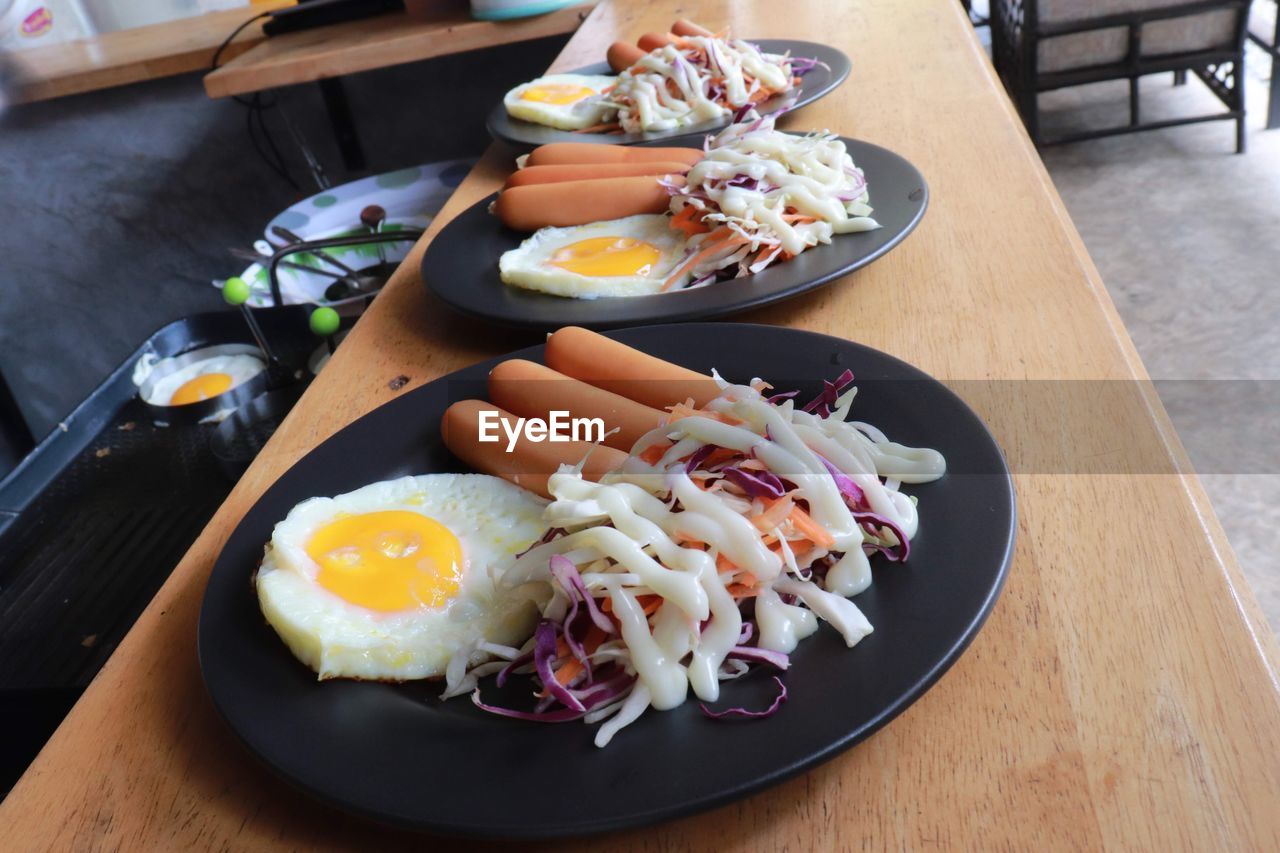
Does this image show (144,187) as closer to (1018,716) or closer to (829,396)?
(829,396)

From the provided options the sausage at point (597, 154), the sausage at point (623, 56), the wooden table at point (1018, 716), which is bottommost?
the wooden table at point (1018, 716)

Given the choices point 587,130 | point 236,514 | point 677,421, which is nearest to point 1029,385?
point 677,421

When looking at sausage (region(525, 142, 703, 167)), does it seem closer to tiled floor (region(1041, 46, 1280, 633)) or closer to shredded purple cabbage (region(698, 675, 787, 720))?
shredded purple cabbage (region(698, 675, 787, 720))

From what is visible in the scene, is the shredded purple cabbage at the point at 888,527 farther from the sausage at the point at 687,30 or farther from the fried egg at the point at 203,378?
the sausage at the point at 687,30

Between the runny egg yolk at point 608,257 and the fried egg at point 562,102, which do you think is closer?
the runny egg yolk at point 608,257

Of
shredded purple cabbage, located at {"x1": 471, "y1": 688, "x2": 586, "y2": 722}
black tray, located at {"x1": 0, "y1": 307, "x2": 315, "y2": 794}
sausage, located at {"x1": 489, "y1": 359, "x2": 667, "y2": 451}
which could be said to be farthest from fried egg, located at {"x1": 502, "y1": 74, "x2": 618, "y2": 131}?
shredded purple cabbage, located at {"x1": 471, "y1": 688, "x2": 586, "y2": 722}

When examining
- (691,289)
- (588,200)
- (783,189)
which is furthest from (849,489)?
(588,200)

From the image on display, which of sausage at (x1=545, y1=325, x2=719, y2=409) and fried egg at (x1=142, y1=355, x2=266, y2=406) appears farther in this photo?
fried egg at (x1=142, y1=355, x2=266, y2=406)

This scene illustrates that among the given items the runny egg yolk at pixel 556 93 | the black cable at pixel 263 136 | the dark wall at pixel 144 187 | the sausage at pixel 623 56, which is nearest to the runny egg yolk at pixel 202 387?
the runny egg yolk at pixel 556 93
